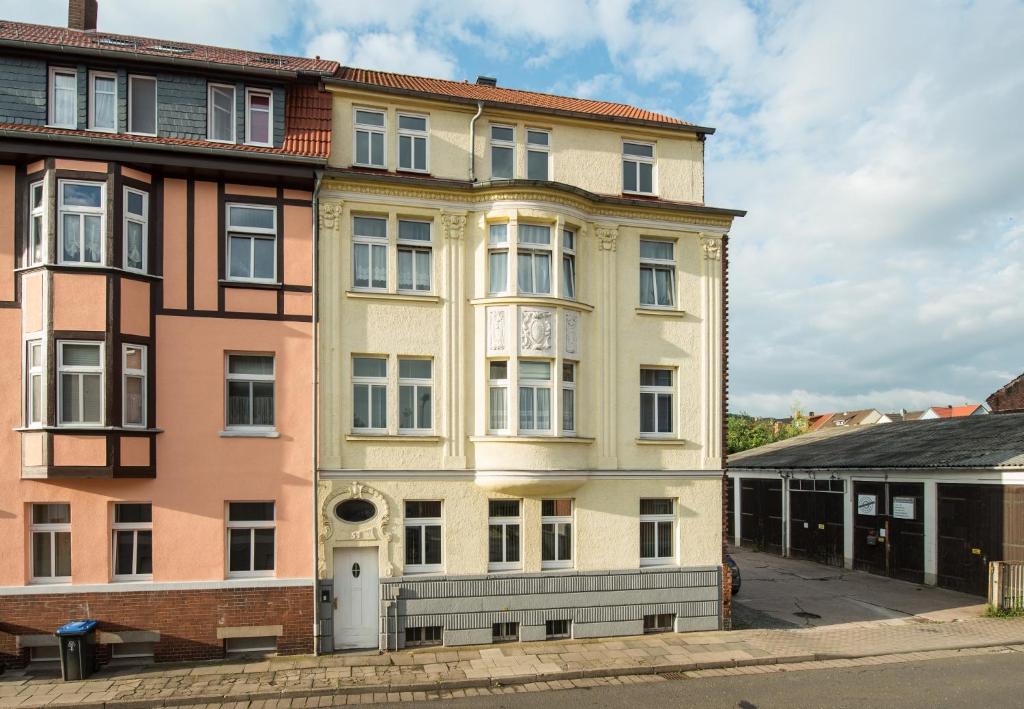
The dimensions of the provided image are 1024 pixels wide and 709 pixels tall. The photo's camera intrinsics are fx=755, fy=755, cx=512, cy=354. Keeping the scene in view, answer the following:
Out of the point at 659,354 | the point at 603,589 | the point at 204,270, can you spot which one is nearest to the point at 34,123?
the point at 204,270

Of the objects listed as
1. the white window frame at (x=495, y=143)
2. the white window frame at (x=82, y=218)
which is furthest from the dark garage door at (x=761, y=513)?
the white window frame at (x=82, y=218)

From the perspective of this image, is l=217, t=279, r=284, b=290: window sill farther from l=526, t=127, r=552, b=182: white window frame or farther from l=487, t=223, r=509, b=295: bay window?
l=526, t=127, r=552, b=182: white window frame

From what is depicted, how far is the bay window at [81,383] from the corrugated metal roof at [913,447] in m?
21.4

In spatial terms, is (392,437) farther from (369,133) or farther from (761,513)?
(761,513)

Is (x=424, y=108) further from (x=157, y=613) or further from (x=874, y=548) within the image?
(x=874, y=548)

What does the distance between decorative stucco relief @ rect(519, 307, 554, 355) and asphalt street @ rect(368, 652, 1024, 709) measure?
6620mm

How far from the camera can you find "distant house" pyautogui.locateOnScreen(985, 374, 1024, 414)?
33.7 metres

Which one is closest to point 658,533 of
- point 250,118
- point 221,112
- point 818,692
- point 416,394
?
point 818,692

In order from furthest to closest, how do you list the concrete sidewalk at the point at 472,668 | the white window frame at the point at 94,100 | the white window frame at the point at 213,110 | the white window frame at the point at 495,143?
the white window frame at the point at 495,143 → the white window frame at the point at 213,110 → the white window frame at the point at 94,100 → the concrete sidewalk at the point at 472,668

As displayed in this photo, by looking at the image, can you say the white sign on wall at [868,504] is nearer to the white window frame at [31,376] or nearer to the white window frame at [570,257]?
the white window frame at [570,257]

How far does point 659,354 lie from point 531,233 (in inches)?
160

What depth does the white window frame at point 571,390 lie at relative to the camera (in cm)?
1609

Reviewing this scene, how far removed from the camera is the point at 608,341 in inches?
667

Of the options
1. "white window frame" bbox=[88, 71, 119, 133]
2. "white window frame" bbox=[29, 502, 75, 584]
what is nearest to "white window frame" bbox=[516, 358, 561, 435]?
"white window frame" bbox=[29, 502, 75, 584]
